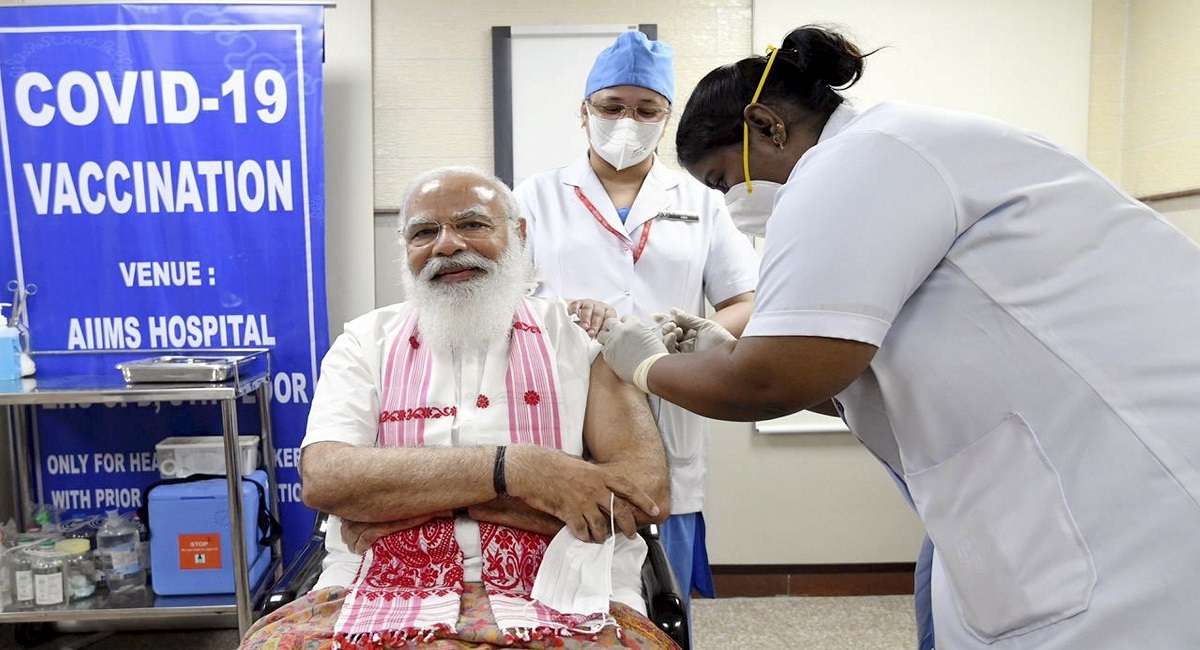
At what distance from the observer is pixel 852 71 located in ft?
3.82

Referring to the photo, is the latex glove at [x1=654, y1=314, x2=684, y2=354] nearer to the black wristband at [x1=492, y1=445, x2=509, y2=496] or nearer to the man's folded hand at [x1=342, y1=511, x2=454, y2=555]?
the black wristband at [x1=492, y1=445, x2=509, y2=496]

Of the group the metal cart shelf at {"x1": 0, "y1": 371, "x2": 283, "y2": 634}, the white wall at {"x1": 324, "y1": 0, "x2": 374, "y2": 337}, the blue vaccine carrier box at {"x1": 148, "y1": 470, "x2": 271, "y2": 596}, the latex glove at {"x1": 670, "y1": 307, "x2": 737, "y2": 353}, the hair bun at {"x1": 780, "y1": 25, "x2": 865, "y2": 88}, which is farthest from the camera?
the white wall at {"x1": 324, "y1": 0, "x2": 374, "y2": 337}

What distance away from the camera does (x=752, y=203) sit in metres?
1.28

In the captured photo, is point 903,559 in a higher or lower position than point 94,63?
lower

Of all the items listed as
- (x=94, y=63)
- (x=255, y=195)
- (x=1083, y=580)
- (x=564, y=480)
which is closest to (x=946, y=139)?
(x=1083, y=580)

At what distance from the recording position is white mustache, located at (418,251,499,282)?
1819 millimetres

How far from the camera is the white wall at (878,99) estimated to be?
306cm

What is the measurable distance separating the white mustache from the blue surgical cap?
0.63 meters

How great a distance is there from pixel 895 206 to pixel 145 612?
8.68 ft

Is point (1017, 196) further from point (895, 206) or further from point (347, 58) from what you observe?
point (347, 58)

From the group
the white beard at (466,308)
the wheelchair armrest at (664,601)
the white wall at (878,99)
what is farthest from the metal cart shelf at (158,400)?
the white wall at (878,99)

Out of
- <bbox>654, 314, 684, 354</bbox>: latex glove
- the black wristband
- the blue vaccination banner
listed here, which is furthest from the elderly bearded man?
the blue vaccination banner

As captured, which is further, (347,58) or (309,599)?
(347,58)

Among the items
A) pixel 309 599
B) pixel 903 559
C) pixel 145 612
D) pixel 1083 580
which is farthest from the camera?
pixel 903 559
